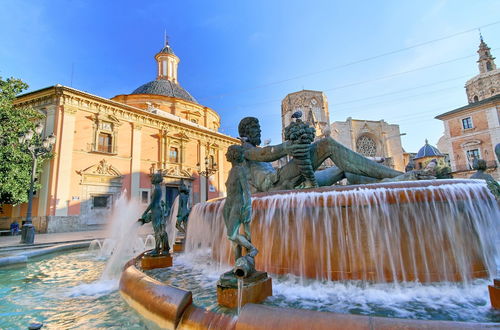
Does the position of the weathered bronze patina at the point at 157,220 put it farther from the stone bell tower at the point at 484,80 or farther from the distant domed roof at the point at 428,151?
the stone bell tower at the point at 484,80

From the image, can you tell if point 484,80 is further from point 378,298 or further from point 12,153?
point 12,153

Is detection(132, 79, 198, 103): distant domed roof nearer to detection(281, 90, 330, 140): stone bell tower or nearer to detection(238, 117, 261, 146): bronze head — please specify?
detection(238, 117, 261, 146): bronze head

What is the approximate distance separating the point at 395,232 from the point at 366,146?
57.1m

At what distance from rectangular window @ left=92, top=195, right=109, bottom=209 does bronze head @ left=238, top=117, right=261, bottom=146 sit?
18.1 m

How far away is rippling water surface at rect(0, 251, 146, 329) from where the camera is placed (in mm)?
2559

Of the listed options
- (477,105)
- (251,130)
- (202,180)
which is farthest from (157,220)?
(477,105)

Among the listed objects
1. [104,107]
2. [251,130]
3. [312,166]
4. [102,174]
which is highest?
[104,107]

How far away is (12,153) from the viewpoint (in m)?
14.6

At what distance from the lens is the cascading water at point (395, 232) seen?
2.91 meters

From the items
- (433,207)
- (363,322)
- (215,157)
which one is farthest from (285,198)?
(215,157)

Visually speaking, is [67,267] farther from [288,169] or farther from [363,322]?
[363,322]

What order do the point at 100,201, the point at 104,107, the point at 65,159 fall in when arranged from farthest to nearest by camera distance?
the point at 104,107, the point at 100,201, the point at 65,159

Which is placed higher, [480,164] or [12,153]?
[12,153]

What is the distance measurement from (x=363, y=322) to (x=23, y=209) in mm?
22623
